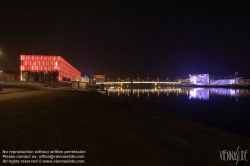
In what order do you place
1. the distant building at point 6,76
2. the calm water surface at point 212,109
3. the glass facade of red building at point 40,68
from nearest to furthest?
the calm water surface at point 212,109, the distant building at point 6,76, the glass facade of red building at point 40,68

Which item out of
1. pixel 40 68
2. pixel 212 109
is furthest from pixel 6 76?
pixel 212 109

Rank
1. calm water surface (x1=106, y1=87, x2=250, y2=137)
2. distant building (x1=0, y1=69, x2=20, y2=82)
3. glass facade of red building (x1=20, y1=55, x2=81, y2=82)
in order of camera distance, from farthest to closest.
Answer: glass facade of red building (x1=20, y1=55, x2=81, y2=82)
distant building (x1=0, y1=69, x2=20, y2=82)
calm water surface (x1=106, y1=87, x2=250, y2=137)

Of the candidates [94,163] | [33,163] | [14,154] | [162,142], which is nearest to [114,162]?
[94,163]

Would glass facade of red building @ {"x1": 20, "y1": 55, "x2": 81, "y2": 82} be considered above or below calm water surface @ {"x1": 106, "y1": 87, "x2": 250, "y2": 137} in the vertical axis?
above

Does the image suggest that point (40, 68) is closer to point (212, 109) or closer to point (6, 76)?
point (6, 76)

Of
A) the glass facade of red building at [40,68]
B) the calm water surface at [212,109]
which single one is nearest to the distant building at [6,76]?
the glass facade of red building at [40,68]

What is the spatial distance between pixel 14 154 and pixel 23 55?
7943 cm

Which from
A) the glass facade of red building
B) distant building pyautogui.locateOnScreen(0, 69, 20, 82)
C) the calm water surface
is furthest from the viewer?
the glass facade of red building

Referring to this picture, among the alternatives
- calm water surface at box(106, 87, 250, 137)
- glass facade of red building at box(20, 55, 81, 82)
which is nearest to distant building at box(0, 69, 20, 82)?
glass facade of red building at box(20, 55, 81, 82)

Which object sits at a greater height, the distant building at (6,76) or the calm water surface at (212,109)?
the distant building at (6,76)

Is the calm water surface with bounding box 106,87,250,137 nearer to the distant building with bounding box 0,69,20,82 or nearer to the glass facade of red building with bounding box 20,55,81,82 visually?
the distant building with bounding box 0,69,20,82

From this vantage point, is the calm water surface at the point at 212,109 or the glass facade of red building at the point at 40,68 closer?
the calm water surface at the point at 212,109

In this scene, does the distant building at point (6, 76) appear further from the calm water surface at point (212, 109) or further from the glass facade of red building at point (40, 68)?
the calm water surface at point (212, 109)

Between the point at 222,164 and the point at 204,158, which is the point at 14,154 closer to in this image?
the point at 204,158
